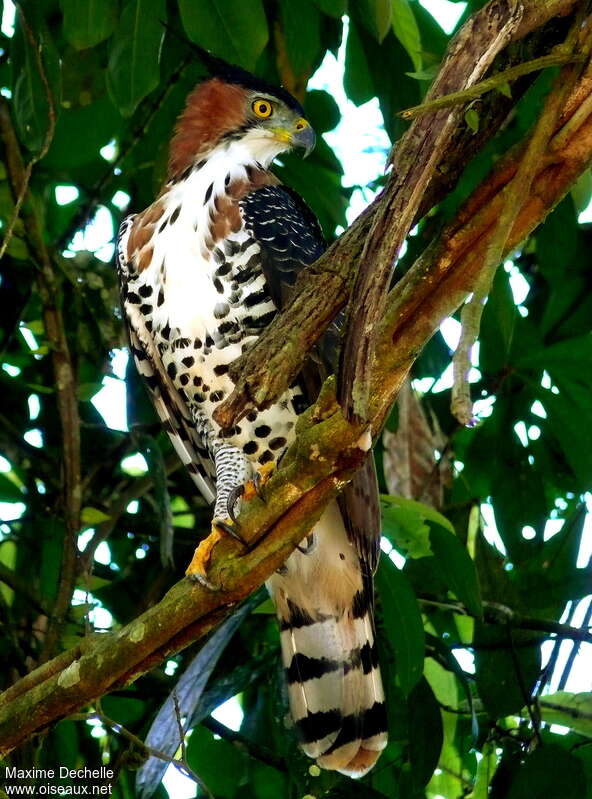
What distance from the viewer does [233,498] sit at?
3.39 m

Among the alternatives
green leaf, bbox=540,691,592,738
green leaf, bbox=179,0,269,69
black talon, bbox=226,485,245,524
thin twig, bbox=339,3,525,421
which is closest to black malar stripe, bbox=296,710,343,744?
green leaf, bbox=540,691,592,738

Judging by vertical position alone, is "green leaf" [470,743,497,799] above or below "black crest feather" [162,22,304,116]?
below

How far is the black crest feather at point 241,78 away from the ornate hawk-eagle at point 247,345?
0.01 metres

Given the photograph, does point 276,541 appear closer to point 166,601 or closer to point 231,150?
point 166,601

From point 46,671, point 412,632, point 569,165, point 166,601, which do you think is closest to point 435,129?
point 569,165

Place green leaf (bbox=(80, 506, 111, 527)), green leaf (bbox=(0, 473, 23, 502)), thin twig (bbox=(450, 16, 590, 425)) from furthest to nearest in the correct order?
green leaf (bbox=(0, 473, 23, 502))
green leaf (bbox=(80, 506, 111, 527))
thin twig (bbox=(450, 16, 590, 425))

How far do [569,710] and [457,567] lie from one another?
72 centimetres

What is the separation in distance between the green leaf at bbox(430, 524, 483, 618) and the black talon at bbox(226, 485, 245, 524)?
702 millimetres

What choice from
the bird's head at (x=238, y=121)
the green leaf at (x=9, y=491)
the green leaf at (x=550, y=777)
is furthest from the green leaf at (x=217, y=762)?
the bird's head at (x=238, y=121)

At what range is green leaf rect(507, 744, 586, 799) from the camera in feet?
11.7

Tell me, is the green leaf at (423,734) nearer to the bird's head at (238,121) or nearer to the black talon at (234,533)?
the black talon at (234,533)

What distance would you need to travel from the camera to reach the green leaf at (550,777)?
11.7 ft

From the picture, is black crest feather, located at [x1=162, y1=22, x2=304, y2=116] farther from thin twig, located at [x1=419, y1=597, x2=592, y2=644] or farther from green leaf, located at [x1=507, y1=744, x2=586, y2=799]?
green leaf, located at [x1=507, y1=744, x2=586, y2=799]

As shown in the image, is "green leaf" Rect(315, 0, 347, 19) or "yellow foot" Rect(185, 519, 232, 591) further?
"green leaf" Rect(315, 0, 347, 19)
